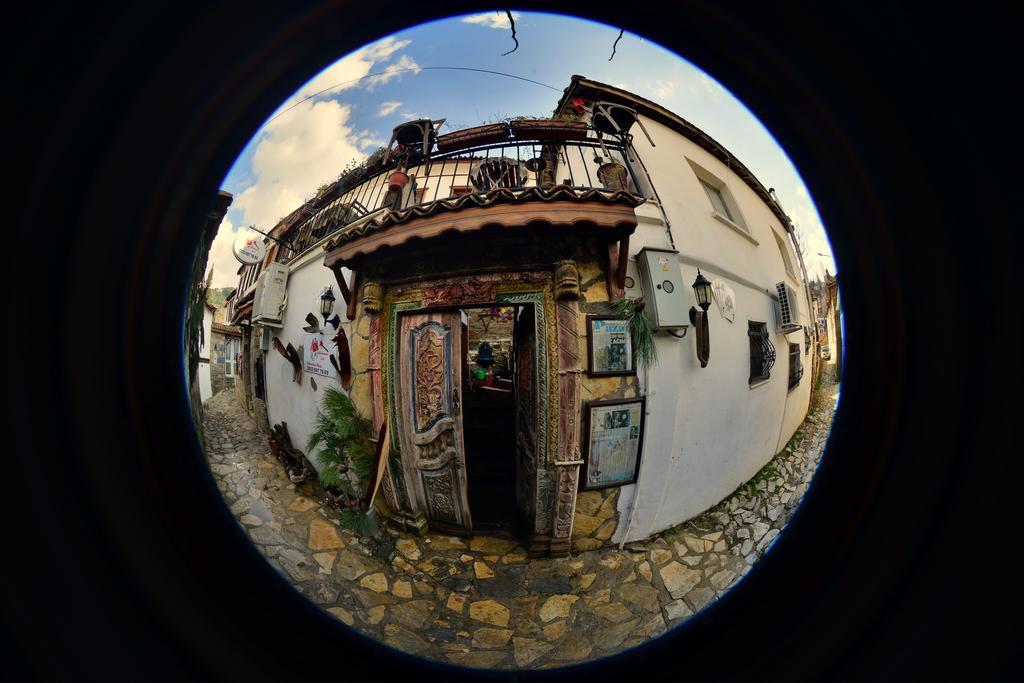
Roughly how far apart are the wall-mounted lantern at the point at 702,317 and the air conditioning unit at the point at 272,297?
1.02 metres

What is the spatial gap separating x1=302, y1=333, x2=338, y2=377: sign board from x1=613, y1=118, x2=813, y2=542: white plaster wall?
29.6 inches

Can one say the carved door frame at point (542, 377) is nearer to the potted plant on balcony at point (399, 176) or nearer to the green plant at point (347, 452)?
the green plant at point (347, 452)

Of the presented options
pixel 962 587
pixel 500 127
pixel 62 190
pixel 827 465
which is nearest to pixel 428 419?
pixel 500 127

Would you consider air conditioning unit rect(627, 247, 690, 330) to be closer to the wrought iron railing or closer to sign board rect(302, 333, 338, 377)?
the wrought iron railing

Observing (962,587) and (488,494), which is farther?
(488,494)

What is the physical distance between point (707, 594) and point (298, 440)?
3.71ft

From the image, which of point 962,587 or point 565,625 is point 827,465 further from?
point 565,625

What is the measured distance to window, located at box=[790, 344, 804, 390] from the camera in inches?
29.3

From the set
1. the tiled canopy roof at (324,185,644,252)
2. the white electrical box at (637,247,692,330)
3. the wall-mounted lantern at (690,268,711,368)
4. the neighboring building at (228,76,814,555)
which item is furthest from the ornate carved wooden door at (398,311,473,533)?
the wall-mounted lantern at (690,268,711,368)

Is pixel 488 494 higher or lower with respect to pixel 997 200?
lower

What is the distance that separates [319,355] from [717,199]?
1144 mm

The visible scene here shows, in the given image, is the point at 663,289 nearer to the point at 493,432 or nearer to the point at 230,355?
the point at 493,432

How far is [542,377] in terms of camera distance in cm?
65

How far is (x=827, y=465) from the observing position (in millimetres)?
→ 690
